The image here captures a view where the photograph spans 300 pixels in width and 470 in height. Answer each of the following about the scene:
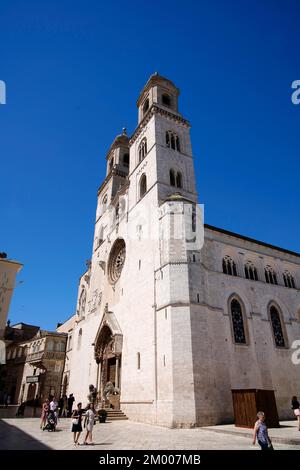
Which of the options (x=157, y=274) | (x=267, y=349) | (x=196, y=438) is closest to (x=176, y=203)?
(x=157, y=274)

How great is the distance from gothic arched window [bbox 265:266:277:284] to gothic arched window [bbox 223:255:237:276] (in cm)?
392

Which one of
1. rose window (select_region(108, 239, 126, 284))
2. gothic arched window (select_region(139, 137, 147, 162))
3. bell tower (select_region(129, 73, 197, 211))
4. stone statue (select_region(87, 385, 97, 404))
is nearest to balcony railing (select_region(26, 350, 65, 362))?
stone statue (select_region(87, 385, 97, 404))

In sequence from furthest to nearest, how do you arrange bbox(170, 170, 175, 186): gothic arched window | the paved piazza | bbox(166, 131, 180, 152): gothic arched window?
1. bbox(166, 131, 180, 152): gothic arched window
2. bbox(170, 170, 175, 186): gothic arched window
3. the paved piazza

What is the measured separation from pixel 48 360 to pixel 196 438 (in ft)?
93.1

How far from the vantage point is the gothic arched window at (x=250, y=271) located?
24111 mm

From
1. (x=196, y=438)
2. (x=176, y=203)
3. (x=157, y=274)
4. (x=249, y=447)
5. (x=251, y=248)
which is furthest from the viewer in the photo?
(x=251, y=248)

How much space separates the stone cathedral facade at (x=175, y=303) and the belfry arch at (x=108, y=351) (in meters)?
0.08

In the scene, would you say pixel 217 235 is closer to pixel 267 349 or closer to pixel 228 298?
Answer: pixel 228 298

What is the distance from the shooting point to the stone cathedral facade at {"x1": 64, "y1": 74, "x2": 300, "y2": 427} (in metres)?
16.4

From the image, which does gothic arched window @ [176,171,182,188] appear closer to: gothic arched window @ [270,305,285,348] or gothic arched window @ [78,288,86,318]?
gothic arched window @ [270,305,285,348]

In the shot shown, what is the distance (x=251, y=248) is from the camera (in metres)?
25.6

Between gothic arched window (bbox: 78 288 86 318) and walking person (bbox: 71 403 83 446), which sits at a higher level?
gothic arched window (bbox: 78 288 86 318)

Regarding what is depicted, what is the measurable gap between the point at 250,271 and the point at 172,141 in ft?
44.2
